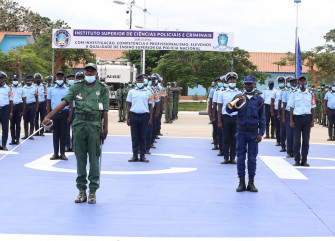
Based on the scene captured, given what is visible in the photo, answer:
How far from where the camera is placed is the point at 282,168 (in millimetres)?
12031

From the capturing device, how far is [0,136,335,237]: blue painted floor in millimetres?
6574

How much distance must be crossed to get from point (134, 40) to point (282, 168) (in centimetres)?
1497

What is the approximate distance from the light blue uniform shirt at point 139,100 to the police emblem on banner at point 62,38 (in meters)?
13.9

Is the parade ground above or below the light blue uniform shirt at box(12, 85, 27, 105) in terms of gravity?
below

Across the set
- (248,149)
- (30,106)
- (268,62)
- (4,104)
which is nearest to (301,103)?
(248,149)

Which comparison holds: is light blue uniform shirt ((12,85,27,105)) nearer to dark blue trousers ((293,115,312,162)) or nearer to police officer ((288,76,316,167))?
police officer ((288,76,316,167))

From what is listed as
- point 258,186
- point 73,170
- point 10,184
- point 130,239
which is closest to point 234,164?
point 258,186

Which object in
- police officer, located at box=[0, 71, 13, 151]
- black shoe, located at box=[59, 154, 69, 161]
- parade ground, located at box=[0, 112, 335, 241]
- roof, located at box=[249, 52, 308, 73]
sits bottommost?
parade ground, located at box=[0, 112, 335, 241]

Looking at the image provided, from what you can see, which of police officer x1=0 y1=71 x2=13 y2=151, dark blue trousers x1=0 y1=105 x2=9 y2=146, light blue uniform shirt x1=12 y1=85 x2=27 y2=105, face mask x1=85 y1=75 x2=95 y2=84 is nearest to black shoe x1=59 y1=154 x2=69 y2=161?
police officer x1=0 y1=71 x2=13 y2=151

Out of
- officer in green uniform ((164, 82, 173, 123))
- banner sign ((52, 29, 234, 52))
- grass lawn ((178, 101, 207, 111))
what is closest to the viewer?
banner sign ((52, 29, 234, 52))

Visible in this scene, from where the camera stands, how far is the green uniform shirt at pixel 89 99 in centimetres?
782

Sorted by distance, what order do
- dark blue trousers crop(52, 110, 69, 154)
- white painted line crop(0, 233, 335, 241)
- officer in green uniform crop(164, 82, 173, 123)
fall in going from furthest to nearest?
officer in green uniform crop(164, 82, 173, 123) → dark blue trousers crop(52, 110, 69, 154) → white painted line crop(0, 233, 335, 241)

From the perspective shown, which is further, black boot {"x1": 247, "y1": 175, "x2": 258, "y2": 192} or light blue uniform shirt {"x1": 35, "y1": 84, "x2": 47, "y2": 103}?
light blue uniform shirt {"x1": 35, "y1": 84, "x2": 47, "y2": 103}

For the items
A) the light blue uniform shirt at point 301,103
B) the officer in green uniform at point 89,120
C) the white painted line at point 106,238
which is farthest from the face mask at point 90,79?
the light blue uniform shirt at point 301,103
